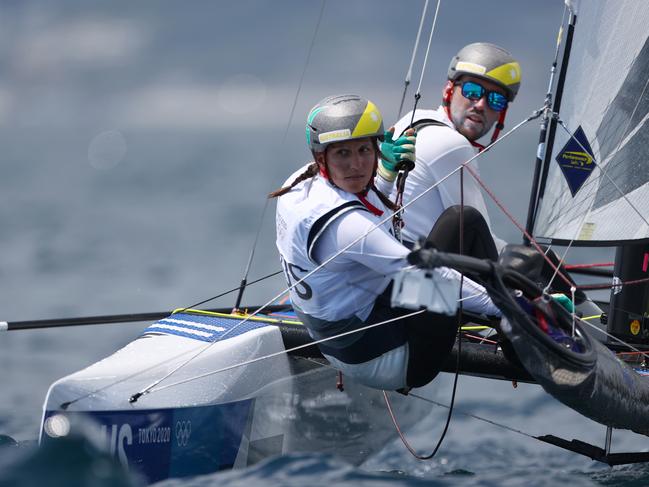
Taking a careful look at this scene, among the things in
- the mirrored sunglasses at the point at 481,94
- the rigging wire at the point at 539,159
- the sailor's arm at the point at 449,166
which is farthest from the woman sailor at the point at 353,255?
the rigging wire at the point at 539,159

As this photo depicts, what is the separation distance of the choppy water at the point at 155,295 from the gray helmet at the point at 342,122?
0.96m

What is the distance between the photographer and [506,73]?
394 cm

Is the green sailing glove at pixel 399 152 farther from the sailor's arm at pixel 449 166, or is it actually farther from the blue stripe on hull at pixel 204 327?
the blue stripe on hull at pixel 204 327

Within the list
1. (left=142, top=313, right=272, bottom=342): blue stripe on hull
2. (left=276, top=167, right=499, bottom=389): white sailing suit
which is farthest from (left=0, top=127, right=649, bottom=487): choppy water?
(left=142, top=313, right=272, bottom=342): blue stripe on hull

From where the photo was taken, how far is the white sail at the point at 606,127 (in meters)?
4.08

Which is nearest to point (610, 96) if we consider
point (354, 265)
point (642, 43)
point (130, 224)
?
point (642, 43)

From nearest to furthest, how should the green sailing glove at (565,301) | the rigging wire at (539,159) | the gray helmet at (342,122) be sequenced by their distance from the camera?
1. the gray helmet at (342,122)
2. the green sailing glove at (565,301)
3. the rigging wire at (539,159)

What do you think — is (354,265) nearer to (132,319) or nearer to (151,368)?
(151,368)

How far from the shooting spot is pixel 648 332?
13.4ft

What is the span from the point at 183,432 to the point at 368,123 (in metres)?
1.14

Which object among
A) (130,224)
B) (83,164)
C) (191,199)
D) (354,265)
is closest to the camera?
(354,265)

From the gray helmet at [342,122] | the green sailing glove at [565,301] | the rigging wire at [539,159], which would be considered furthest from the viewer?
the rigging wire at [539,159]

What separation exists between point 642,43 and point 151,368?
2049 mm

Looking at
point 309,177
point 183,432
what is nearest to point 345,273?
point 309,177
